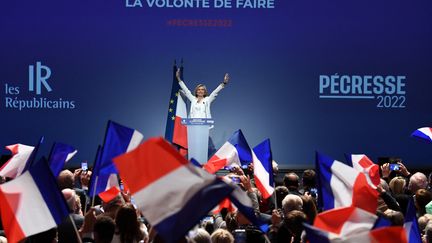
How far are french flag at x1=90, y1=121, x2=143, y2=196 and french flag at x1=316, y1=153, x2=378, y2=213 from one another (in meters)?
1.38

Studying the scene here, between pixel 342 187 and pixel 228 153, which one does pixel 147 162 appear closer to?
pixel 342 187

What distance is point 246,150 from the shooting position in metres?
9.57

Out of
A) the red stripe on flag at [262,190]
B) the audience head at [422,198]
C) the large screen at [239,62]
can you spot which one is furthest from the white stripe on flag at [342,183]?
the large screen at [239,62]

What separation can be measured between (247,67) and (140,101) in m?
1.96

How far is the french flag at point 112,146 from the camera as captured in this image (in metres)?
6.78

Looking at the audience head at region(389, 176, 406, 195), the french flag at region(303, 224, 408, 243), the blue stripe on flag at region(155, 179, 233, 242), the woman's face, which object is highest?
the woman's face

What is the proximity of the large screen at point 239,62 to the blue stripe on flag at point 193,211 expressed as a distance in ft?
37.8

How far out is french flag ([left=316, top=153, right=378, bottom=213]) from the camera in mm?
6133

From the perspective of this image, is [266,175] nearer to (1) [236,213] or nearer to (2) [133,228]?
(1) [236,213]

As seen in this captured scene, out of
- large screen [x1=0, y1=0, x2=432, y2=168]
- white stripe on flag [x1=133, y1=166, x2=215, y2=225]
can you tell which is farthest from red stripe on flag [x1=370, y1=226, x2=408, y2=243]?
large screen [x1=0, y1=0, x2=432, y2=168]

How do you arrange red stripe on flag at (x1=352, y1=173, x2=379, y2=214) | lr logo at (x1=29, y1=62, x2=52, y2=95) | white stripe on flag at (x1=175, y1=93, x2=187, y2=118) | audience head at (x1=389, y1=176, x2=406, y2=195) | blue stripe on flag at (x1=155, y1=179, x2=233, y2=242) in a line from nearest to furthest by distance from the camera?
blue stripe on flag at (x1=155, y1=179, x2=233, y2=242), red stripe on flag at (x1=352, y1=173, x2=379, y2=214), audience head at (x1=389, y1=176, x2=406, y2=195), white stripe on flag at (x1=175, y1=93, x2=187, y2=118), lr logo at (x1=29, y1=62, x2=52, y2=95)

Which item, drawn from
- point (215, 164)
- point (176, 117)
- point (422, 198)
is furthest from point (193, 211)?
point (176, 117)

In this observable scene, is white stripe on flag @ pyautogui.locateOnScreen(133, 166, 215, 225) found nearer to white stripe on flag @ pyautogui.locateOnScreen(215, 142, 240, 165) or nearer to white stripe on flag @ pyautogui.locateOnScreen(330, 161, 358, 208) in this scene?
white stripe on flag @ pyautogui.locateOnScreen(330, 161, 358, 208)

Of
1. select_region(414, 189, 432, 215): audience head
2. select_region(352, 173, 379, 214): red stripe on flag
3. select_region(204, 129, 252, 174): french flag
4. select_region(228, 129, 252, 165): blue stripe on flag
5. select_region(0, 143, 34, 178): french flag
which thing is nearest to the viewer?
select_region(352, 173, 379, 214): red stripe on flag
